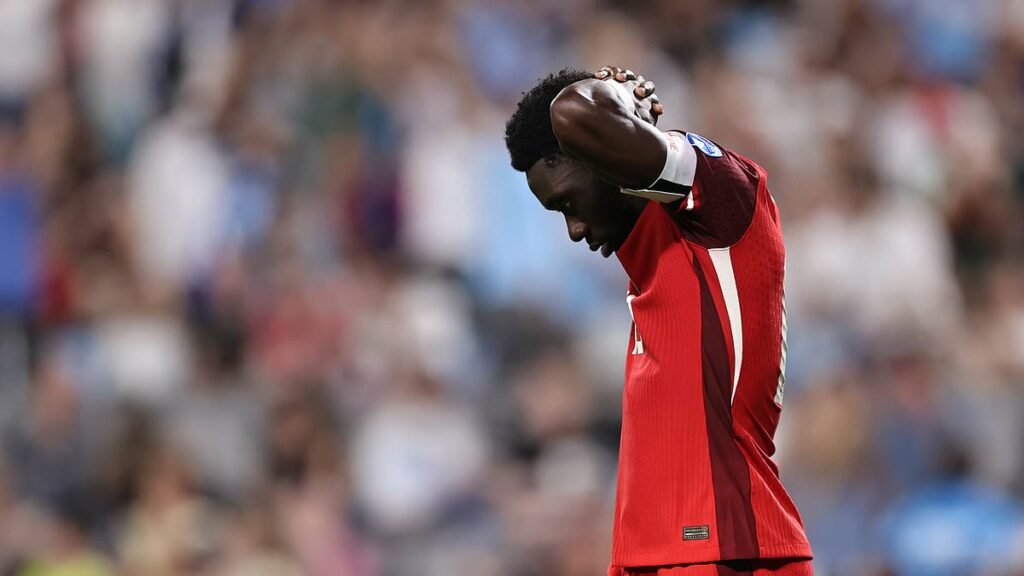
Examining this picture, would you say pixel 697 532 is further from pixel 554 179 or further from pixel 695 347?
pixel 554 179

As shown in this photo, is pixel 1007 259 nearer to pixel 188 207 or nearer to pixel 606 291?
pixel 606 291

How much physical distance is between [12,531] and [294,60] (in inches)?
148

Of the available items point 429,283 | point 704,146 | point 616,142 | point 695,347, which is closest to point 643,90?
point 704,146

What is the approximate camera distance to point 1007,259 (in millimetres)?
9281

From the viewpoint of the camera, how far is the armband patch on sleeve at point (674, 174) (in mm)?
3266

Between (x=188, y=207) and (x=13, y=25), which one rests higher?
(x=13, y=25)

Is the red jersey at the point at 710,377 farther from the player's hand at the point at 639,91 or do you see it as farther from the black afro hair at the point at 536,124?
the black afro hair at the point at 536,124

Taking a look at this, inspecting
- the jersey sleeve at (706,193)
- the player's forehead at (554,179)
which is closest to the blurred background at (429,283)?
the player's forehead at (554,179)

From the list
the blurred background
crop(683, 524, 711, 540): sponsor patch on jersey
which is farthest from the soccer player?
the blurred background

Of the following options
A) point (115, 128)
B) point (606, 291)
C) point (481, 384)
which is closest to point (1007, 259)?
point (606, 291)

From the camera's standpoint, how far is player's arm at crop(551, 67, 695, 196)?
3189 millimetres

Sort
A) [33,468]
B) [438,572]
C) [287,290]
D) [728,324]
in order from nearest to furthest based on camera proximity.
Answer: [728,324]
[438,572]
[33,468]
[287,290]

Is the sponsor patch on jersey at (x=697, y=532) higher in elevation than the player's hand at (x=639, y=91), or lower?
lower

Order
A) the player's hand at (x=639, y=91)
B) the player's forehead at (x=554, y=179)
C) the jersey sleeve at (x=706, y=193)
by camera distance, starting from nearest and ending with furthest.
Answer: the jersey sleeve at (x=706, y=193) → the player's hand at (x=639, y=91) → the player's forehead at (x=554, y=179)
